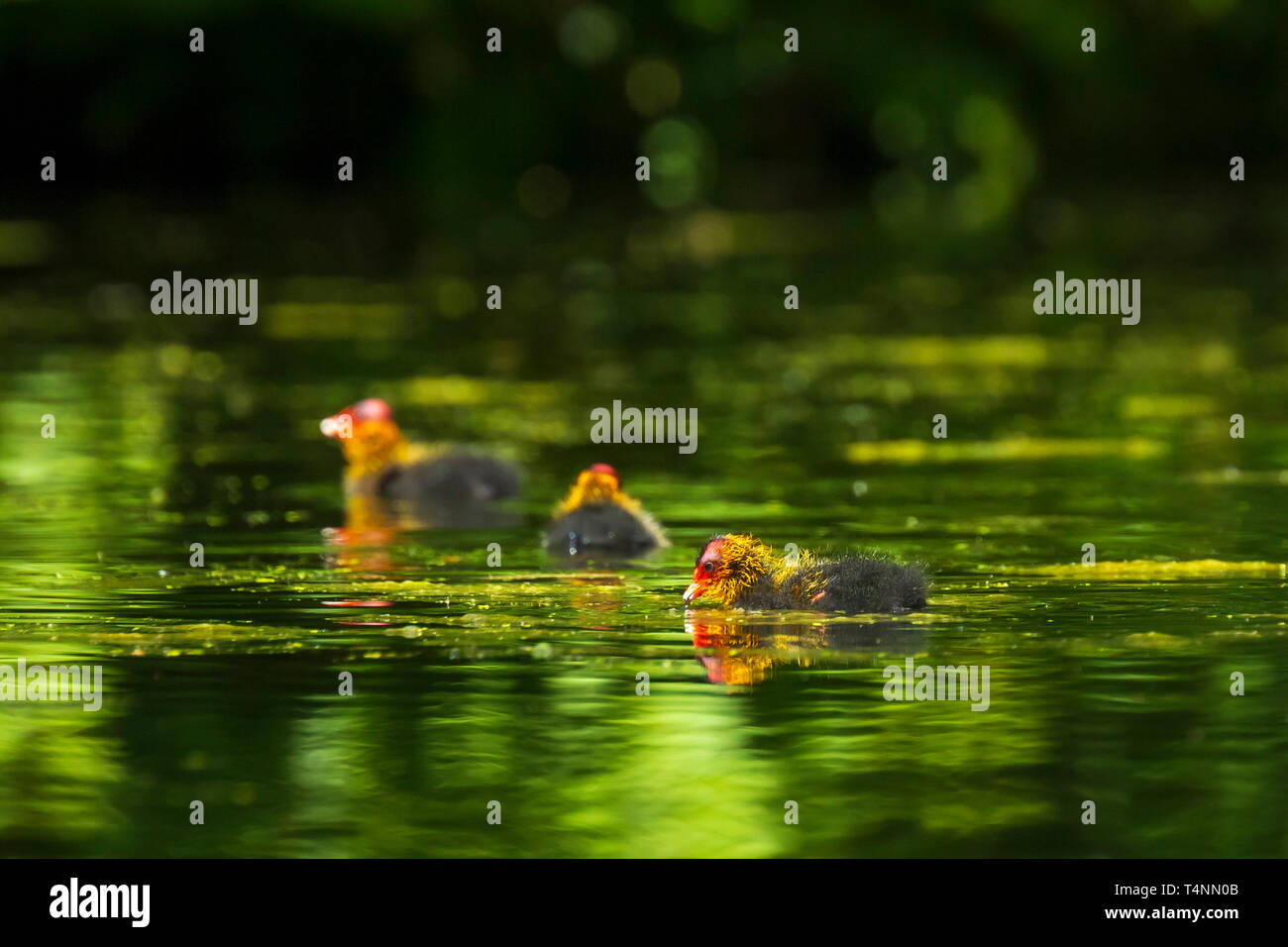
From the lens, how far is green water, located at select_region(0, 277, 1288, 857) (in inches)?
370

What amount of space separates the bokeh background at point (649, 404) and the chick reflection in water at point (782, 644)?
31 millimetres

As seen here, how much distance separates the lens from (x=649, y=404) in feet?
76.2

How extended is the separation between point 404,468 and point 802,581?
590 cm

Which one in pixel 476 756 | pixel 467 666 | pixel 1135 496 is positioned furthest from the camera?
pixel 1135 496

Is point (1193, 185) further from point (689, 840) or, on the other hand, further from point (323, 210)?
point (689, 840)

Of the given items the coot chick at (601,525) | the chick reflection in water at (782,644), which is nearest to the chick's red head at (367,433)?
the coot chick at (601,525)

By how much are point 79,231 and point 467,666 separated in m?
35.2

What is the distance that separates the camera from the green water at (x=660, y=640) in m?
9.41

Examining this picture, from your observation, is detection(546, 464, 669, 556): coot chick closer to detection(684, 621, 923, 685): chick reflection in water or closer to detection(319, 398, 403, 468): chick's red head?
detection(684, 621, 923, 685): chick reflection in water

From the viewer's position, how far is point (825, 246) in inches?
1660

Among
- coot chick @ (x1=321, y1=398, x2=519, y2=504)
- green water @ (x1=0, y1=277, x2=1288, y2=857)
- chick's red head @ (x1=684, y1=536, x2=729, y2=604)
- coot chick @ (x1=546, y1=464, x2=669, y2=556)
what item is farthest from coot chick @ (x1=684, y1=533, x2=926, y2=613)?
coot chick @ (x1=321, y1=398, x2=519, y2=504)

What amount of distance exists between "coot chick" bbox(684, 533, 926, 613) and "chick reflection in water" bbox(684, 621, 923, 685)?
14 centimetres
